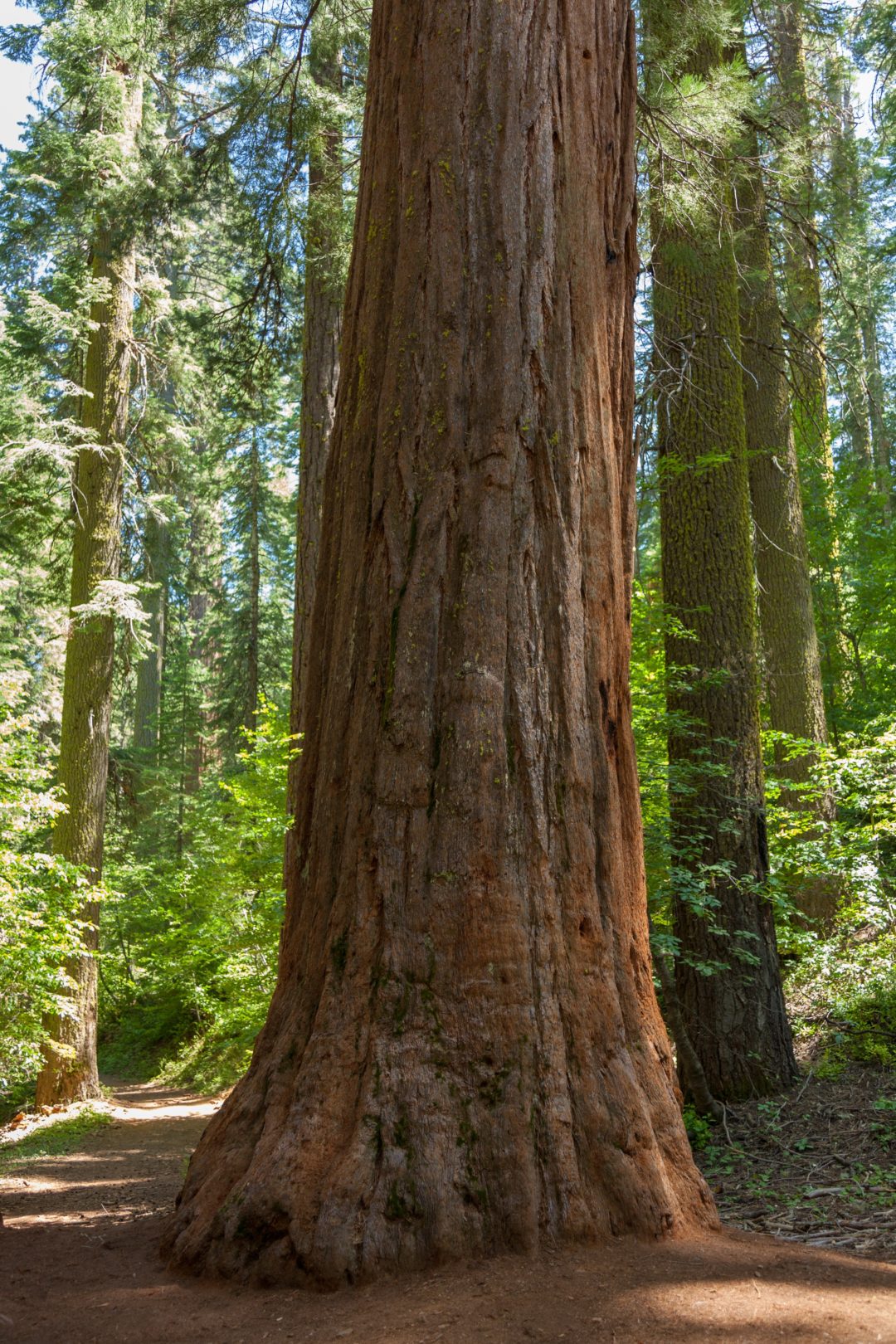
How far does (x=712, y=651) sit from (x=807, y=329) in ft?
26.5

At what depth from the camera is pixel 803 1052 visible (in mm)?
7473

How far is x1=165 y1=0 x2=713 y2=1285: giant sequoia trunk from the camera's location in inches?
114

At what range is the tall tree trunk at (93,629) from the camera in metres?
11.5

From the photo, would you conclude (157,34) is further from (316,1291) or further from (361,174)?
(316,1291)

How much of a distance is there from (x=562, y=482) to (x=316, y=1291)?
255 cm

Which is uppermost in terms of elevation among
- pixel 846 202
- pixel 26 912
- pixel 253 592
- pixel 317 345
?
Answer: pixel 846 202

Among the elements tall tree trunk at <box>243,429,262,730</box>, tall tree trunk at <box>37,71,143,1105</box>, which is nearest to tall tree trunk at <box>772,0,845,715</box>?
tall tree trunk at <box>37,71,143,1105</box>

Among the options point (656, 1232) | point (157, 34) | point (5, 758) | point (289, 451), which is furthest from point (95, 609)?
point (289, 451)

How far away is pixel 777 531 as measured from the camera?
11.8m

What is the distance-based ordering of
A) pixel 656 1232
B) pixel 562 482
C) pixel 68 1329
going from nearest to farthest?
pixel 68 1329
pixel 656 1232
pixel 562 482

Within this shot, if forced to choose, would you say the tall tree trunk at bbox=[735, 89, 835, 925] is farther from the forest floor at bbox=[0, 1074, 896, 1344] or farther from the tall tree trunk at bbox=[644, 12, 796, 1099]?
the forest floor at bbox=[0, 1074, 896, 1344]

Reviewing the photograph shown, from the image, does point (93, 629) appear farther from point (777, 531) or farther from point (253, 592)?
point (253, 592)

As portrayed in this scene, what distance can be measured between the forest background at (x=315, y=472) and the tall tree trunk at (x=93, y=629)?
0.14 meters

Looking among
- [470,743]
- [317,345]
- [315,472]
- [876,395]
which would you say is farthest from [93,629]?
[876,395]
